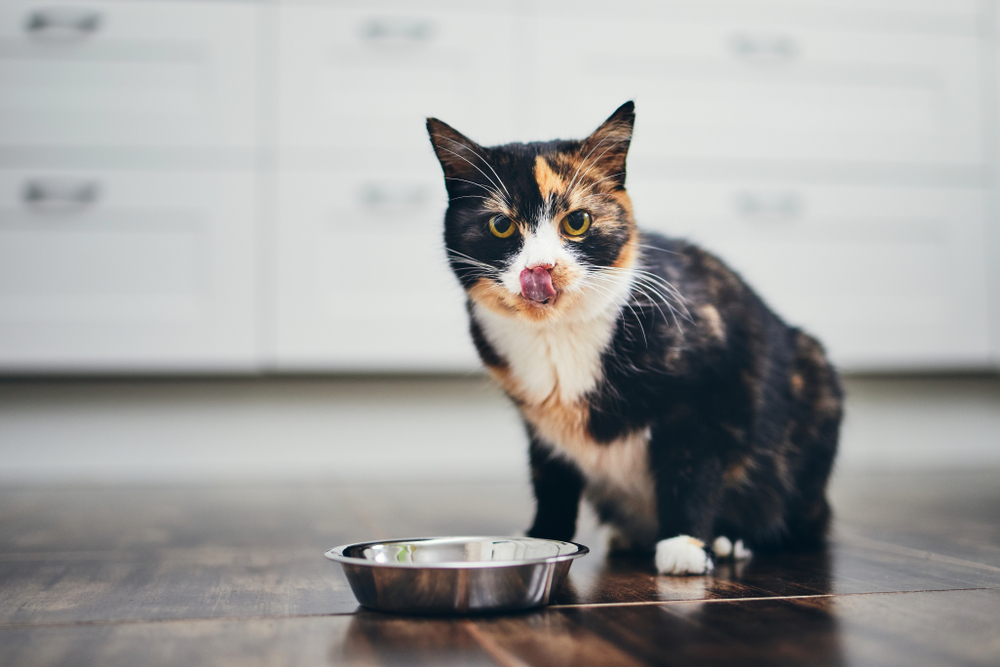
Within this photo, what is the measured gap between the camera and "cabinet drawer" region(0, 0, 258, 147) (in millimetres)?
1994

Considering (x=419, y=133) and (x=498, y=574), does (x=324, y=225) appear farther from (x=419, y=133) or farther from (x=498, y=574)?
(x=498, y=574)

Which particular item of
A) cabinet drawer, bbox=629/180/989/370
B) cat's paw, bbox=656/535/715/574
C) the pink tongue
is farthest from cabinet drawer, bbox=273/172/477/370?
cat's paw, bbox=656/535/715/574

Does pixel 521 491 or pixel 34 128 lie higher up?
pixel 34 128

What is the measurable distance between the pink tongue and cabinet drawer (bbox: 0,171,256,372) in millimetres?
1222

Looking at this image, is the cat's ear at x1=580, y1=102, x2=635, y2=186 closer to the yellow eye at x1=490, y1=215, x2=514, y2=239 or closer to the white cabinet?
the yellow eye at x1=490, y1=215, x2=514, y2=239

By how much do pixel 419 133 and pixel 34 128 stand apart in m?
0.88

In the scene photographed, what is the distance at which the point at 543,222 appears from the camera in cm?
101

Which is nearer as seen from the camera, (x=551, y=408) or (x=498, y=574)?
(x=498, y=574)

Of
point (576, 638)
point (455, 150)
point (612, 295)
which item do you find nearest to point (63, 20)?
point (455, 150)

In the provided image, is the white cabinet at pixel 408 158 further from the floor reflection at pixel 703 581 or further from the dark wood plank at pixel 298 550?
the floor reflection at pixel 703 581

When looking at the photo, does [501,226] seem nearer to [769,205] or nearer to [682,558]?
[682,558]

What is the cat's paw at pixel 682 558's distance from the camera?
93cm

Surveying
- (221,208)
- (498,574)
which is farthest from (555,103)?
(498,574)

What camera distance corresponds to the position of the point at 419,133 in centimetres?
208
